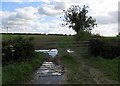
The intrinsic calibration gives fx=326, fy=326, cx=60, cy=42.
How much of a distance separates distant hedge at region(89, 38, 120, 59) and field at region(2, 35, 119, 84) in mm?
671

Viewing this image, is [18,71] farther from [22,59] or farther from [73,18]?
[73,18]

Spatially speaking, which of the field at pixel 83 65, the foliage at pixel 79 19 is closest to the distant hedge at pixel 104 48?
the field at pixel 83 65

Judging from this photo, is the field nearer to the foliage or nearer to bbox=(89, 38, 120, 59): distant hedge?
bbox=(89, 38, 120, 59): distant hedge

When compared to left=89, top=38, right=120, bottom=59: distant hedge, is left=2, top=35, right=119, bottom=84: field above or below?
below

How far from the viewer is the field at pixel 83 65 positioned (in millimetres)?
12565

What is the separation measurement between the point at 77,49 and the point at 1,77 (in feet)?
54.9

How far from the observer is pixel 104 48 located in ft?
81.6

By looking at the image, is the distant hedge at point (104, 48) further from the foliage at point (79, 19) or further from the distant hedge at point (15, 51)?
the foliage at point (79, 19)

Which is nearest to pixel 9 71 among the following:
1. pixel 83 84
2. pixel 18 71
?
pixel 18 71

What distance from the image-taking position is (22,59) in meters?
18.2

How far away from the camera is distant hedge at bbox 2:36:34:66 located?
666 inches

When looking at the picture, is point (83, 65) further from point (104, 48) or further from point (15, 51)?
point (104, 48)

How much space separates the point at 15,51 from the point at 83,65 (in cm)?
398

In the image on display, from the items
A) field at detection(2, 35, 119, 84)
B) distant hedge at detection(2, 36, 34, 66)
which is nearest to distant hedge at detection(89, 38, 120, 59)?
field at detection(2, 35, 119, 84)
